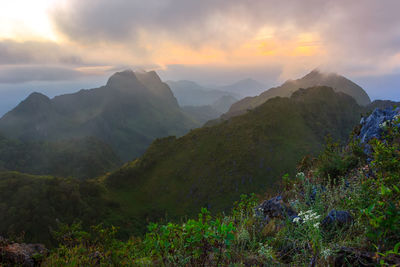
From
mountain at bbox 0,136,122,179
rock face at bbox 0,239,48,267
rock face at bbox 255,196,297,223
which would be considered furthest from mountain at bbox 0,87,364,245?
mountain at bbox 0,136,122,179

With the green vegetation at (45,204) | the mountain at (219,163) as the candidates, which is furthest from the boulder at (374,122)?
the green vegetation at (45,204)

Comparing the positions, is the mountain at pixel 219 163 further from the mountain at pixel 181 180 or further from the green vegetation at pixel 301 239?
the green vegetation at pixel 301 239

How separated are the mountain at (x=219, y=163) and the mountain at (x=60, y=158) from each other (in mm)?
85116

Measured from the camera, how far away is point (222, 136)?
7238 cm

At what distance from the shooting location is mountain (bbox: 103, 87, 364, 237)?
54.9 meters

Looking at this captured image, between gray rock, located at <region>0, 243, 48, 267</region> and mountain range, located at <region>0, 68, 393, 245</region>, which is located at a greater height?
gray rock, located at <region>0, 243, 48, 267</region>

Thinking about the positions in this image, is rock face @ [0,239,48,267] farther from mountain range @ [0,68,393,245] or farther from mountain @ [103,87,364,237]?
mountain @ [103,87,364,237]

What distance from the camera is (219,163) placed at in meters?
62.5

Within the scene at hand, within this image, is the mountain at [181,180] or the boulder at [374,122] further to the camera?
the mountain at [181,180]

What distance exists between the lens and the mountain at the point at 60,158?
5861 inches

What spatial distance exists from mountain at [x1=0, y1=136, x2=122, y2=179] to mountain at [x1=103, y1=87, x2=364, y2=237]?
85116 millimetres

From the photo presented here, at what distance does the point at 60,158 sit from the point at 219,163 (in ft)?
497

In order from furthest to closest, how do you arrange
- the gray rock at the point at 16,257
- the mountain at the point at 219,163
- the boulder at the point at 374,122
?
the mountain at the point at 219,163, the boulder at the point at 374,122, the gray rock at the point at 16,257

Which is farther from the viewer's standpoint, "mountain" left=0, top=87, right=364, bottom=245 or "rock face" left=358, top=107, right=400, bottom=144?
"mountain" left=0, top=87, right=364, bottom=245
